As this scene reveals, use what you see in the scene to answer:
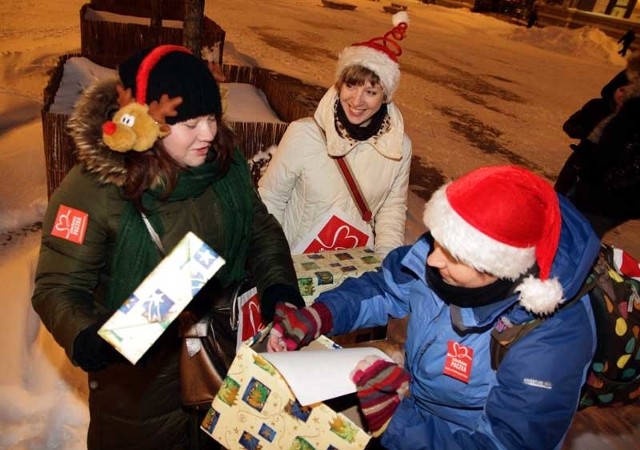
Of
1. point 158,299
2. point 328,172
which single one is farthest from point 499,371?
point 328,172

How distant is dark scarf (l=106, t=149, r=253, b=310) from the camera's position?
1602mm

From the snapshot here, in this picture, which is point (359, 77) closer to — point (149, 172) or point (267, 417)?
point (149, 172)

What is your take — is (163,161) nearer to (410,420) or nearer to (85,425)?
(410,420)

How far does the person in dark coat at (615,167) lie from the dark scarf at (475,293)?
7.92 feet

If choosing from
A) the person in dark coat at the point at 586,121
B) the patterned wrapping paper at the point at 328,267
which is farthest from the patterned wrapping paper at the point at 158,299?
the person in dark coat at the point at 586,121

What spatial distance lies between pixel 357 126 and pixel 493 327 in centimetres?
147

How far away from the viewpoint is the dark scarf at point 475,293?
1447mm

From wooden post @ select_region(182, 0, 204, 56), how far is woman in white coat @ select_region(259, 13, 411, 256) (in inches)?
68.3

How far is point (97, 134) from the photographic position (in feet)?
5.07

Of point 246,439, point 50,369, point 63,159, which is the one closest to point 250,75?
point 63,159

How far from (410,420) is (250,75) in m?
5.45

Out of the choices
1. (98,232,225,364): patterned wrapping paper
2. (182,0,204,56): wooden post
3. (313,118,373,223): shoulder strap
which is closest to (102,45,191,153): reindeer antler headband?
(98,232,225,364): patterned wrapping paper

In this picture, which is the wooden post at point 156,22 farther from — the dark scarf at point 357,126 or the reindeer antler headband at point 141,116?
the reindeer antler headband at point 141,116

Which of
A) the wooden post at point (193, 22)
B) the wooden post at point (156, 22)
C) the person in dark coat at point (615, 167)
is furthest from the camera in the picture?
the wooden post at point (156, 22)
